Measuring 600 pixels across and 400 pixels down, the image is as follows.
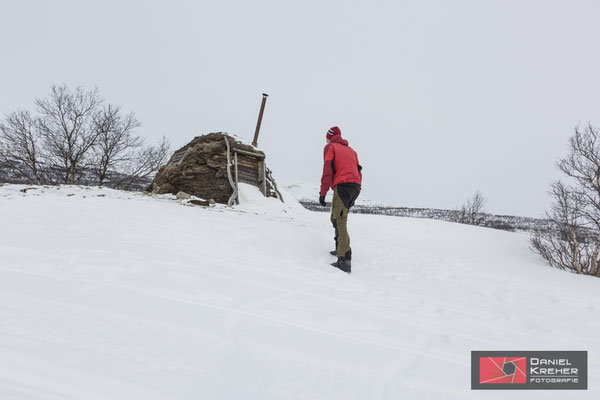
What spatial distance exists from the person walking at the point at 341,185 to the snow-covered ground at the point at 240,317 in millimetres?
431

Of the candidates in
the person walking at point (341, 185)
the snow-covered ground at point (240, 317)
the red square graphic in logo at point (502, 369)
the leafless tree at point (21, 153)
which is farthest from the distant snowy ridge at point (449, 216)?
the leafless tree at point (21, 153)

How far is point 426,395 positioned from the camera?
155 cm

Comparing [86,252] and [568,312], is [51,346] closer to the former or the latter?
[86,252]

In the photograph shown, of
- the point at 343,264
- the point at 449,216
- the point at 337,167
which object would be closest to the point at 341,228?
the point at 343,264

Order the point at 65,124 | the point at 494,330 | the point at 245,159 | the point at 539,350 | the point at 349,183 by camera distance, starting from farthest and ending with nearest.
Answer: the point at 65,124 < the point at 245,159 < the point at 349,183 < the point at 494,330 < the point at 539,350

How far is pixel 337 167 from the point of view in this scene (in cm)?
428

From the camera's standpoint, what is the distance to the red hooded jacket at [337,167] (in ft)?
13.9

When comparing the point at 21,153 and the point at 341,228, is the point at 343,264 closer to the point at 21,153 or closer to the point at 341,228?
the point at 341,228

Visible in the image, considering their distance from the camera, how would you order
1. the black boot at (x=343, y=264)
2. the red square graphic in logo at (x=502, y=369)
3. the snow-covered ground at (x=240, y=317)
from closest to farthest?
the snow-covered ground at (x=240, y=317), the red square graphic in logo at (x=502, y=369), the black boot at (x=343, y=264)

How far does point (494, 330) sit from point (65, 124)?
20.9 metres

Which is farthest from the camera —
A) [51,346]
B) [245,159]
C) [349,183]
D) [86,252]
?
[245,159]

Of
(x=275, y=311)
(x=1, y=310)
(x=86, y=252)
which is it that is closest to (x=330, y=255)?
(x=275, y=311)

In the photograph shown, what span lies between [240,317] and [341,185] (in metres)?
2.72

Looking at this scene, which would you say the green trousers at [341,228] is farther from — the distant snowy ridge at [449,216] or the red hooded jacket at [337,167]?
the distant snowy ridge at [449,216]
